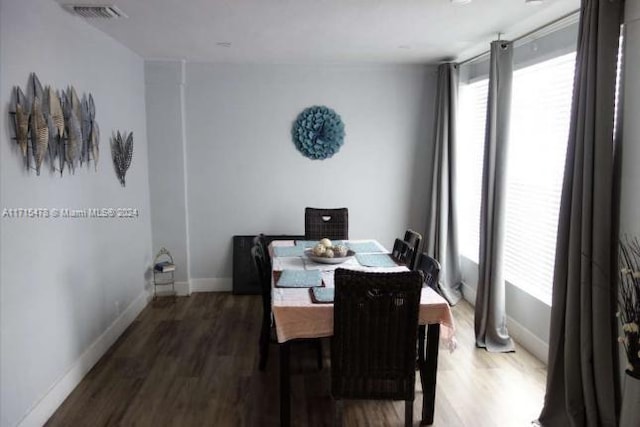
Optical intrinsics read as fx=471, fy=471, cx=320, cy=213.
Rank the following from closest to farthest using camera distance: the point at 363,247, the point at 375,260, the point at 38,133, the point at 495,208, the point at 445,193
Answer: the point at 38,133
the point at 375,260
the point at 495,208
the point at 363,247
the point at 445,193

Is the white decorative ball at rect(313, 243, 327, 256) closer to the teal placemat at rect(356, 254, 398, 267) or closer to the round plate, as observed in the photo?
the round plate

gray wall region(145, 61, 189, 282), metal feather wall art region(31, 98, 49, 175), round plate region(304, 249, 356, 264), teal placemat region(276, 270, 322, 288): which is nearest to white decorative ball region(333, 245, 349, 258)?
round plate region(304, 249, 356, 264)

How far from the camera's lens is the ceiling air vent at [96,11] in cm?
295

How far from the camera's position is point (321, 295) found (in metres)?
2.65

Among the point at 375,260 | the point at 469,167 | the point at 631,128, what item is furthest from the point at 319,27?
the point at 469,167

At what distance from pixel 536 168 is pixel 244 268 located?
3088 millimetres

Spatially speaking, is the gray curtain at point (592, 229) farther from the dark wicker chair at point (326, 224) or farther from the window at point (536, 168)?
the dark wicker chair at point (326, 224)

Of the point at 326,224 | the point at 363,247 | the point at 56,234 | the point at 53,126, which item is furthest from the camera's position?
the point at 326,224

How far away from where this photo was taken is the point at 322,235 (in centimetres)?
461

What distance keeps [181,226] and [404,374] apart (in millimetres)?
3376

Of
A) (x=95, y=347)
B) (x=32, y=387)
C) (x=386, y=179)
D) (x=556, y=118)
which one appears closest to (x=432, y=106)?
(x=386, y=179)

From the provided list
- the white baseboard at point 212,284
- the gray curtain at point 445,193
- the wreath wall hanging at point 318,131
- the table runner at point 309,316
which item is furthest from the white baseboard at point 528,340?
the white baseboard at point 212,284

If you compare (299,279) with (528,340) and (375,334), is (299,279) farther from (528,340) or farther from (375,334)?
(528,340)

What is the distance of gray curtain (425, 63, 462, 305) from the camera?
4867 millimetres
